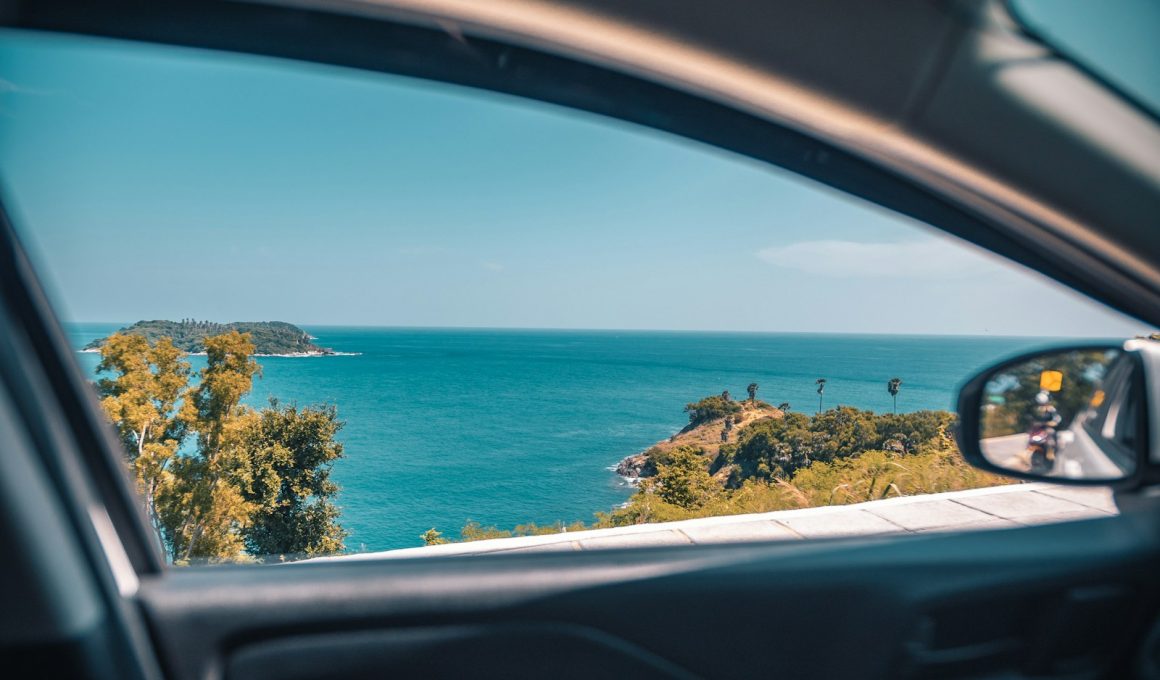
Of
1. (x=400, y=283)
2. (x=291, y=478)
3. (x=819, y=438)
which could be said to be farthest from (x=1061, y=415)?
(x=291, y=478)

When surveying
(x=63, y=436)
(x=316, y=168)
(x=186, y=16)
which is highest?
(x=316, y=168)

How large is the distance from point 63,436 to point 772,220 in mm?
1792

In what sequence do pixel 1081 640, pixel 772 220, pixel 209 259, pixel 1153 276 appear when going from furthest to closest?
pixel 209 259 < pixel 772 220 < pixel 1081 640 < pixel 1153 276

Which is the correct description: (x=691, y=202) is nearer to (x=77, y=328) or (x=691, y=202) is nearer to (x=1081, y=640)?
(x=1081, y=640)

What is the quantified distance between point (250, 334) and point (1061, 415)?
2462 mm

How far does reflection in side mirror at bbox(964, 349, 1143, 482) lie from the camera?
4.38 feet

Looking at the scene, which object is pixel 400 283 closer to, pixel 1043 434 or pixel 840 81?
pixel 840 81

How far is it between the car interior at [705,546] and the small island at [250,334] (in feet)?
2.47

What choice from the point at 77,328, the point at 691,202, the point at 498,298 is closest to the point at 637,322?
the point at 498,298

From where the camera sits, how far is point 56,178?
147cm

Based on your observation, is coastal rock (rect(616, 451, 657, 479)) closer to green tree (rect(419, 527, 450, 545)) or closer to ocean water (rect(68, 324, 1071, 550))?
ocean water (rect(68, 324, 1071, 550))

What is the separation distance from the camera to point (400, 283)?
3.61 metres

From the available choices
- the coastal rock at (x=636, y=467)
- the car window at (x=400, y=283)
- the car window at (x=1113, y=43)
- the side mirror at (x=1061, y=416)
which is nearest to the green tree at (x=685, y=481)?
the car window at (x=400, y=283)

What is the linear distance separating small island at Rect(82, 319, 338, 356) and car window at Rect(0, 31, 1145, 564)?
11 millimetres
